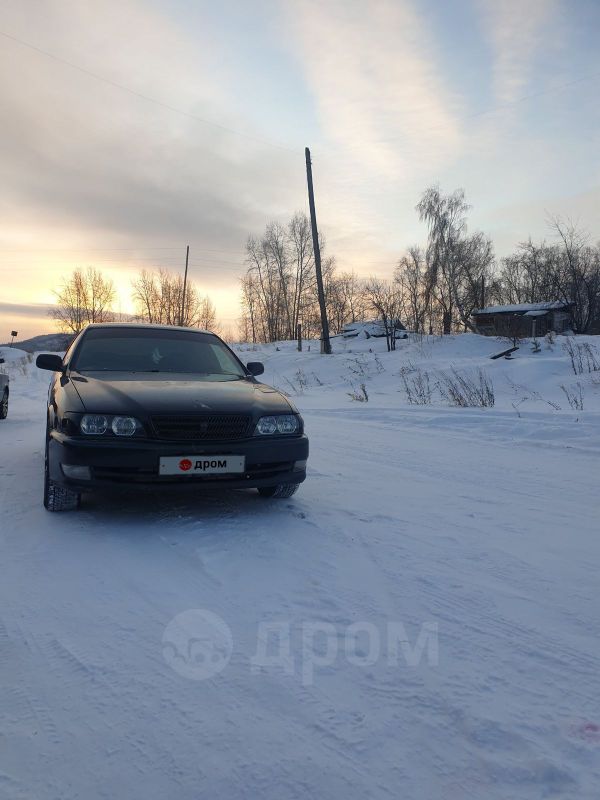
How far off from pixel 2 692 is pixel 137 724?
19.7 inches

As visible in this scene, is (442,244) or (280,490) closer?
(280,490)

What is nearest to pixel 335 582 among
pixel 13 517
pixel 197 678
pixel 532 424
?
pixel 197 678

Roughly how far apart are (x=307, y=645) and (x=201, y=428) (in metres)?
1.73

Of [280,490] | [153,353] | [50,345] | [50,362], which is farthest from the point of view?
[50,345]

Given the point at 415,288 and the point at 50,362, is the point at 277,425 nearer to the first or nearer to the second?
the point at 50,362

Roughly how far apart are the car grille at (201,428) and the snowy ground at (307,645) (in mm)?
543

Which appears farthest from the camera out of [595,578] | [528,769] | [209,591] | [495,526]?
[495,526]

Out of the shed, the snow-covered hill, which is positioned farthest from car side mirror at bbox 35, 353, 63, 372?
the shed

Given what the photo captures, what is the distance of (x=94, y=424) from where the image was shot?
3.27 metres

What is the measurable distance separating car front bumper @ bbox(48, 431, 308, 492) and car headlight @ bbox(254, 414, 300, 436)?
0.08 m

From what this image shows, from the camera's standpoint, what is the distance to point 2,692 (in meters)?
Answer: 1.68

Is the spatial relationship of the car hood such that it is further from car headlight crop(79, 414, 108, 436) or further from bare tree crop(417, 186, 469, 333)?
bare tree crop(417, 186, 469, 333)

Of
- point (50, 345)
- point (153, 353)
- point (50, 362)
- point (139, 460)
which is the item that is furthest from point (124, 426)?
point (50, 345)

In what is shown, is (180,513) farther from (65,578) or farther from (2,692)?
(2,692)
